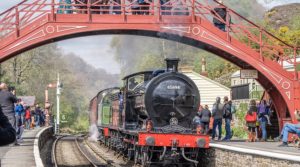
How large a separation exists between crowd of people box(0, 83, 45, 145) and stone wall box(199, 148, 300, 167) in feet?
17.5

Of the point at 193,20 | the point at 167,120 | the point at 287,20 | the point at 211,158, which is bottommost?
the point at 211,158

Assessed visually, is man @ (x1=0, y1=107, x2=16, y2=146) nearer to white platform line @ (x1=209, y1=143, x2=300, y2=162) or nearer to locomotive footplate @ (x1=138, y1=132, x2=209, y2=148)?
white platform line @ (x1=209, y1=143, x2=300, y2=162)

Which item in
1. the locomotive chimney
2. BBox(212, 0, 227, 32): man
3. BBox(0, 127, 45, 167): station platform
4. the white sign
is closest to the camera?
BBox(0, 127, 45, 167): station platform

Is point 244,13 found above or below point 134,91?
above

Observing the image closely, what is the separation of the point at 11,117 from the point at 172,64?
183 inches

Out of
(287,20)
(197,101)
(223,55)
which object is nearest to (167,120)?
(197,101)

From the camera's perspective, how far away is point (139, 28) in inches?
780

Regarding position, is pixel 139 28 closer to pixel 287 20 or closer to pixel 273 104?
pixel 273 104

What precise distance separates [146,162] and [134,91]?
9.04 feet

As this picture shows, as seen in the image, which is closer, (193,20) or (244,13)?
(193,20)

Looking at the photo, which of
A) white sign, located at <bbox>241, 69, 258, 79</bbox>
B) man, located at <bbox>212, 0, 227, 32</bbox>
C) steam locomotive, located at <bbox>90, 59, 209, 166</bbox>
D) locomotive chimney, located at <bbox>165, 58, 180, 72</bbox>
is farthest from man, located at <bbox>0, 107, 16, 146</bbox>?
white sign, located at <bbox>241, 69, 258, 79</bbox>

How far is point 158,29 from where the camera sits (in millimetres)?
19797

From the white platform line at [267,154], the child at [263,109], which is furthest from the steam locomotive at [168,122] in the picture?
the child at [263,109]

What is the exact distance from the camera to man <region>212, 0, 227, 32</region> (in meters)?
20.1
